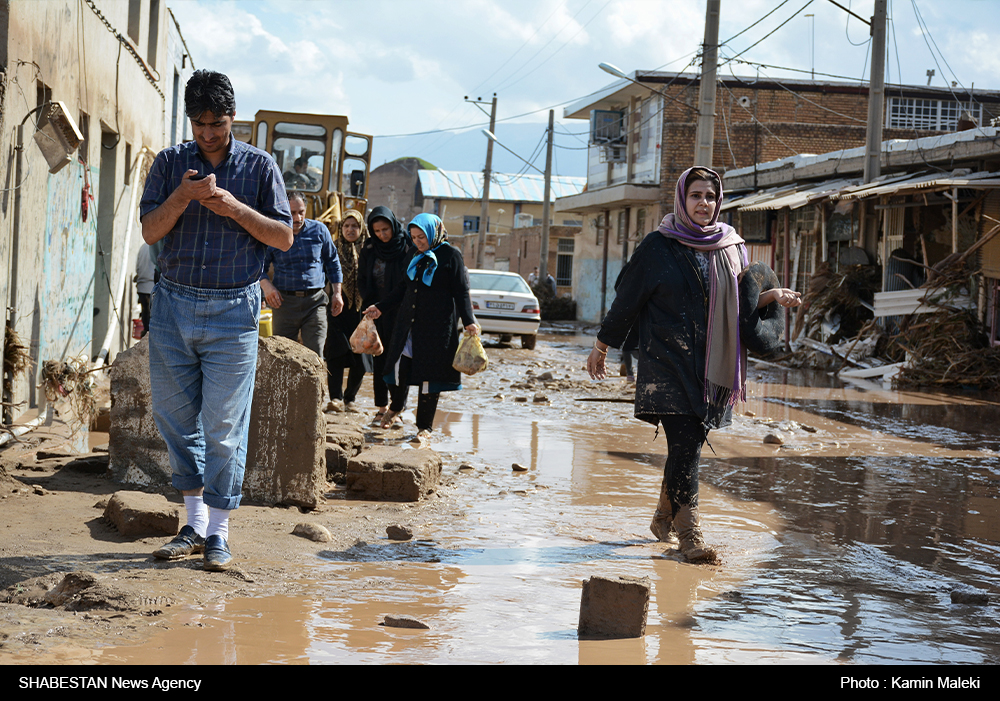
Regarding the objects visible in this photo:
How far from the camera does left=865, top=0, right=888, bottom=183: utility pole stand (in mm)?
18391

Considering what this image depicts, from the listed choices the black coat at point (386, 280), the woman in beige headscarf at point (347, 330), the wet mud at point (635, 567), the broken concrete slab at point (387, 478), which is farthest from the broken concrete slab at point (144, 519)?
the woman in beige headscarf at point (347, 330)

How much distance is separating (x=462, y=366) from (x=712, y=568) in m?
3.84

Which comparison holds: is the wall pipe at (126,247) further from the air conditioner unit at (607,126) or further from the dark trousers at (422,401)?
the air conditioner unit at (607,126)

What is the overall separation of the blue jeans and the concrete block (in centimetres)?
160

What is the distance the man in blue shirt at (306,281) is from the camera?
8.30 meters

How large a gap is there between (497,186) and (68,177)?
5304 cm

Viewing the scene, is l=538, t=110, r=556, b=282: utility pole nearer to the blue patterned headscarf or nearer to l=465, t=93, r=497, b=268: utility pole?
l=465, t=93, r=497, b=268: utility pole

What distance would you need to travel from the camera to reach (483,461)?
7.64 meters

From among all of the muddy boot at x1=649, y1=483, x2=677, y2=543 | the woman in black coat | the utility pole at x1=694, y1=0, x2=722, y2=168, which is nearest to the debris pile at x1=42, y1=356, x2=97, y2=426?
the woman in black coat

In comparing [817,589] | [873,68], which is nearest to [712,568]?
[817,589]

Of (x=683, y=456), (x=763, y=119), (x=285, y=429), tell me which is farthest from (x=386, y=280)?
(x=763, y=119)

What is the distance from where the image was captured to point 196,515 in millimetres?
4352

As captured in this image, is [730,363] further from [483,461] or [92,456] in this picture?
[92,456]

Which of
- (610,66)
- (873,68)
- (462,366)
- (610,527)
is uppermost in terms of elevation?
(610,66)
